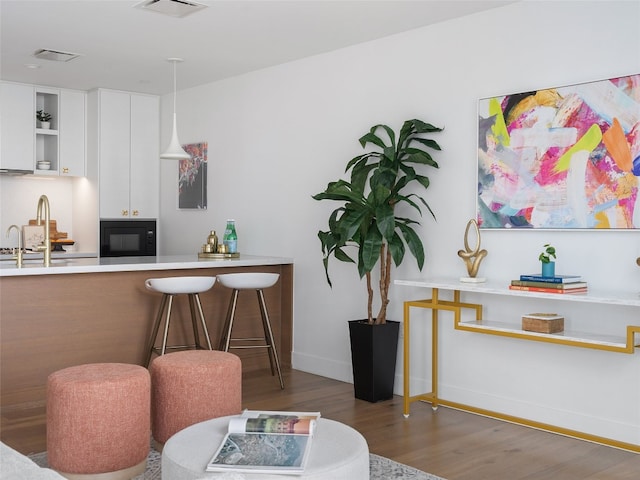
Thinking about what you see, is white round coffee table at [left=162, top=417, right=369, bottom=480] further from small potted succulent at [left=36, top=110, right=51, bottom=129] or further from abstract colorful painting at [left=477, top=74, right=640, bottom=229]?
small potted succulent at [left=36, top=110, right=51, bottom=129]

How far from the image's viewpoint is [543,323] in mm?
3664

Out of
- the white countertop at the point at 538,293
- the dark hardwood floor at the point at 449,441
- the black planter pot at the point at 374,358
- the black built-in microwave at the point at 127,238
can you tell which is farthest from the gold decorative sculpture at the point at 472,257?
the black built-in microwave at the point at 127,238

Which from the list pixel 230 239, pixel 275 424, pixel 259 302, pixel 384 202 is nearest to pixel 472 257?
pixel 384 202

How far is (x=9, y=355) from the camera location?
4.38m

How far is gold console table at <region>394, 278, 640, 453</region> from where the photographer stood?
11.1 ft

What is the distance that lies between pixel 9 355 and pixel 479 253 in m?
2.97

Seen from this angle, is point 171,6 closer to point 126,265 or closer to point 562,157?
point 126,265

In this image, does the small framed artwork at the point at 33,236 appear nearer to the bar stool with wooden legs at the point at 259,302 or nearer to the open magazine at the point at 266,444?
the bar stool with wooden legs at the point at 259,302

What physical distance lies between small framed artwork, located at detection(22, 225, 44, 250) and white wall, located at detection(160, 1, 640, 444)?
1888 millimetres

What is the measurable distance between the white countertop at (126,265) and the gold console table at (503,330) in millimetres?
1560

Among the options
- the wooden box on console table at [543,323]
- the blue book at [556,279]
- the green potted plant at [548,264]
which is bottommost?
the wooden box on console table at [543,323]

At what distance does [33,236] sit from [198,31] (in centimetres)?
181

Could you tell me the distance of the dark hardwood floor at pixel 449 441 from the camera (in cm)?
337

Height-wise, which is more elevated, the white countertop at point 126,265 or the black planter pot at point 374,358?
the white countertop at point 126,265
